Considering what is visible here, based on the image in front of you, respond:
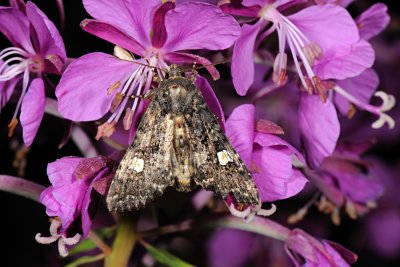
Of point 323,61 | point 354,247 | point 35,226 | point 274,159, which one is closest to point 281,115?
point 354,247

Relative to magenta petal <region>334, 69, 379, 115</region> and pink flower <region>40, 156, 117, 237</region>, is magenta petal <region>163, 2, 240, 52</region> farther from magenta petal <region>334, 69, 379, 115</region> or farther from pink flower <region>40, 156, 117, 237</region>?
magenta petal <region>334, 69, 379, 115</region>

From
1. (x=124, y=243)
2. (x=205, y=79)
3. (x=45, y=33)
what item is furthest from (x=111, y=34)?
(x=124, y=243)

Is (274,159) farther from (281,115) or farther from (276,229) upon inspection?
(281,115)

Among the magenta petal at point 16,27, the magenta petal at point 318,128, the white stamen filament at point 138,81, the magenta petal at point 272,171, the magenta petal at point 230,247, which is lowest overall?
the magenta petal at point 230,247

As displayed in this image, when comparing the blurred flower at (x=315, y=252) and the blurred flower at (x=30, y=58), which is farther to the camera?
the blurred flower at (x=315, y=252)

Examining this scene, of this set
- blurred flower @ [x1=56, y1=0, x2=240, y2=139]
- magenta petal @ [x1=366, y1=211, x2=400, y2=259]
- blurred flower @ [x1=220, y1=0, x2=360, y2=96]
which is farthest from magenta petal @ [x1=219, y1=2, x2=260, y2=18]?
magenta petal @ [x1=366, y1=211, x2=400, y2=259]

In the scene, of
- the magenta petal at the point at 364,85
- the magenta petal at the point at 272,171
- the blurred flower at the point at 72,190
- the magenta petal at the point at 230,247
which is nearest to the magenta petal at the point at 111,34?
the blurred flower at the point at 72,190

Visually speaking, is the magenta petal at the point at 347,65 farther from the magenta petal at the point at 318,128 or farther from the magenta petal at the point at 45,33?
the magenta petal at the point at 45,33

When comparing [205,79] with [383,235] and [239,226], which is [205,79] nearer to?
[239,226]
